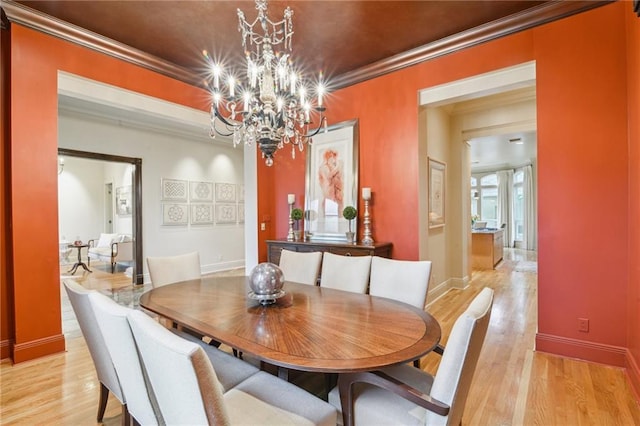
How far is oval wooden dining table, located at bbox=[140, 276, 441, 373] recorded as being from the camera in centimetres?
128

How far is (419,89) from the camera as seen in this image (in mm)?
3590

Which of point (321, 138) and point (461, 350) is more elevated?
point (321, 138)

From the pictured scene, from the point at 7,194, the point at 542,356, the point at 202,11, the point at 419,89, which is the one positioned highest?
the point at 202,11

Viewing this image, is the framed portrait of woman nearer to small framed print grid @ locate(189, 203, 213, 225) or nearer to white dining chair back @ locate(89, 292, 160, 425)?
white dining chair back @ locate(89, 292, 160, 425)

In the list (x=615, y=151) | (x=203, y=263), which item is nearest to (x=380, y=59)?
(x=615, y=151)

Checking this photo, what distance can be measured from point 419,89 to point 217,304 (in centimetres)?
308

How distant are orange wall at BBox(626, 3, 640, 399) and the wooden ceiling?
618 mm

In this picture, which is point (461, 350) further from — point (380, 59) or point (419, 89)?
point (380, 59)

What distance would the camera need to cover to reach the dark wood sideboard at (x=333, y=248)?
356 centimetres

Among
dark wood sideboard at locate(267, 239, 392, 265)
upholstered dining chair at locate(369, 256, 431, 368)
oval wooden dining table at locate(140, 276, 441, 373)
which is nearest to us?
oval wooden dining table at locate(140, 276, 441, 373)

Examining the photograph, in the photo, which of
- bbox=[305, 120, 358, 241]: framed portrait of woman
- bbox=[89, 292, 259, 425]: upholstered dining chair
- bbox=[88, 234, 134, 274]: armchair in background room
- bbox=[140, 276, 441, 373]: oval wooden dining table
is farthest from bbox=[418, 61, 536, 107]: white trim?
bbox=[88, 234, 134, 274]: armchair in background room

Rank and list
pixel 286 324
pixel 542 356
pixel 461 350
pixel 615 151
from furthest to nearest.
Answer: pixel 542 356 < pixel 615 151 < pixel 286 324 < pixel 461 350

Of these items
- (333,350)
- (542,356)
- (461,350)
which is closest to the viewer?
(461,350)

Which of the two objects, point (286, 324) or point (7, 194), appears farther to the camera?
point (7, 194)
